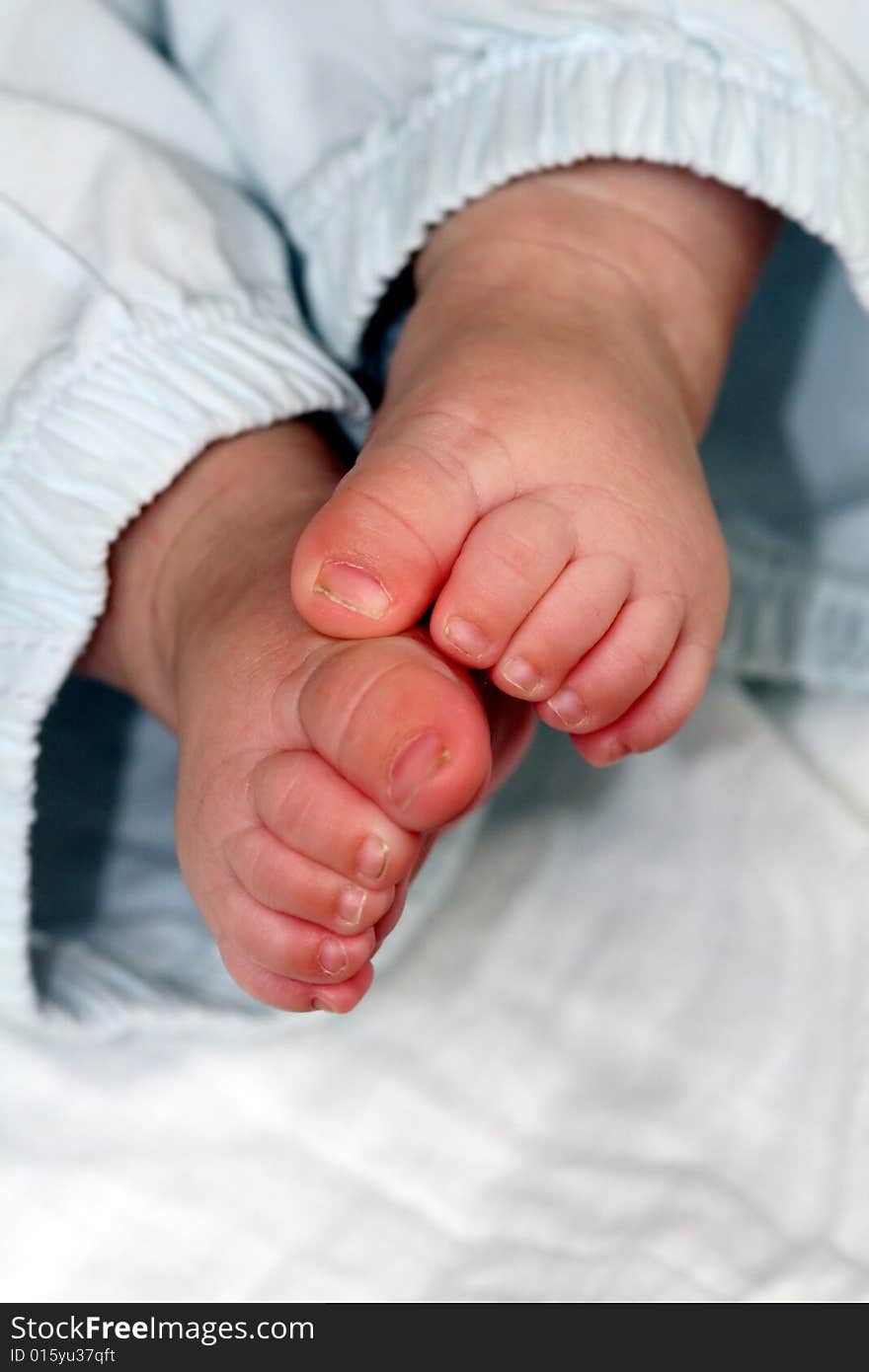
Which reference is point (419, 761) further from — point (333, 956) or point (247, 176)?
point (247, 176)

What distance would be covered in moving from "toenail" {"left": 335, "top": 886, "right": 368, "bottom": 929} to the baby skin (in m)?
0.06

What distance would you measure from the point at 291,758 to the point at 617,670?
0.31 feet

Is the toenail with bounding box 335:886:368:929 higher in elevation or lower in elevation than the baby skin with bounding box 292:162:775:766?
lower

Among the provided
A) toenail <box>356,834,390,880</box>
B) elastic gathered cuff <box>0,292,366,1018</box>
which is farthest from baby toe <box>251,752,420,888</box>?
elastic gathered cuff <box>0,292,366,1018</box>

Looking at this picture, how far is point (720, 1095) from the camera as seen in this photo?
1.78 ft

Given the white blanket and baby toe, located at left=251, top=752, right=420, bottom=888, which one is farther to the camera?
the white blanket

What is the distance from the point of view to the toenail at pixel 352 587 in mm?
395

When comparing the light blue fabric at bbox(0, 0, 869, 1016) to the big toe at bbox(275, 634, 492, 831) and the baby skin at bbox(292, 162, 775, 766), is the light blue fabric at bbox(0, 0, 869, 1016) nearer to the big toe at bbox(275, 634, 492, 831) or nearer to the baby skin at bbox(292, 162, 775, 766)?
the baby skin at bbox(292, 162, 775, 766)

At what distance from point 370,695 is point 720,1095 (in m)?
0.24

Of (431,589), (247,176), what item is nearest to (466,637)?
(431,589)

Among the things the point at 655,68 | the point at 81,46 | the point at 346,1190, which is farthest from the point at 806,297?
the point at 346,1190

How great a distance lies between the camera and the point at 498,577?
1.33 ft

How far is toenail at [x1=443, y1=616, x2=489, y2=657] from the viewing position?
397mm

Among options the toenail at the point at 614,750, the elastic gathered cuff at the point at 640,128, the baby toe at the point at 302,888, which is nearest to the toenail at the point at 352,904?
the baby toe at the point at 302,888
